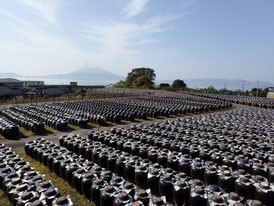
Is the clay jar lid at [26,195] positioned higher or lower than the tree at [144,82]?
lower

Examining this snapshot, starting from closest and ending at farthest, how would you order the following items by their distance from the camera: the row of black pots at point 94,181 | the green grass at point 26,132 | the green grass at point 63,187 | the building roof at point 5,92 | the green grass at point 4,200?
the row of black pots at point 94,181
the green grass at point 4,200
the green grass at point 63,187
the green grass at point 26,132
the building roof at point 5,92

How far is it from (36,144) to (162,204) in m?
10.6

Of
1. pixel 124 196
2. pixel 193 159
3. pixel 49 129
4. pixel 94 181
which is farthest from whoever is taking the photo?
pixel 49 129

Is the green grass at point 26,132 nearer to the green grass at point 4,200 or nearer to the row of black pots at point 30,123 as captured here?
the row of black pots at point 30,123

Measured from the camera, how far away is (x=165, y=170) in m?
9.41

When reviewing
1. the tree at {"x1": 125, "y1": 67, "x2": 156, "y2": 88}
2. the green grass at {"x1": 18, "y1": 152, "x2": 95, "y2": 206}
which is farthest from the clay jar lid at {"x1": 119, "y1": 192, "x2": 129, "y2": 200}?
the tree at {"x1": 125, "y1": 67, "x2": 156, "y2": 88}

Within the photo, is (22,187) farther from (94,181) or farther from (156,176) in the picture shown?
(156,176)

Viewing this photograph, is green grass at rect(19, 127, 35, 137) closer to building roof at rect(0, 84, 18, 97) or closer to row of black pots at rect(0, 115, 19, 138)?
row of black pots at rect(0, 115, 19, 138)

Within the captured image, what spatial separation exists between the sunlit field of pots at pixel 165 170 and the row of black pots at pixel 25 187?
1.47 m

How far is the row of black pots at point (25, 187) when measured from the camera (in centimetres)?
723

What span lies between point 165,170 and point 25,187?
236 inches

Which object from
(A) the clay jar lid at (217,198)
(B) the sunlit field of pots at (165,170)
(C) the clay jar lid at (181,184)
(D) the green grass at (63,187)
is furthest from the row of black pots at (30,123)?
(A) the clay jar lid at (217,198)

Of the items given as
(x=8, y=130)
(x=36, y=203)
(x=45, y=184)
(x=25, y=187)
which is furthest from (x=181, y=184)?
(x=8, y=130)

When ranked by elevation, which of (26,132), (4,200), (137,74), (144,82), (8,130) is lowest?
(4,200)
